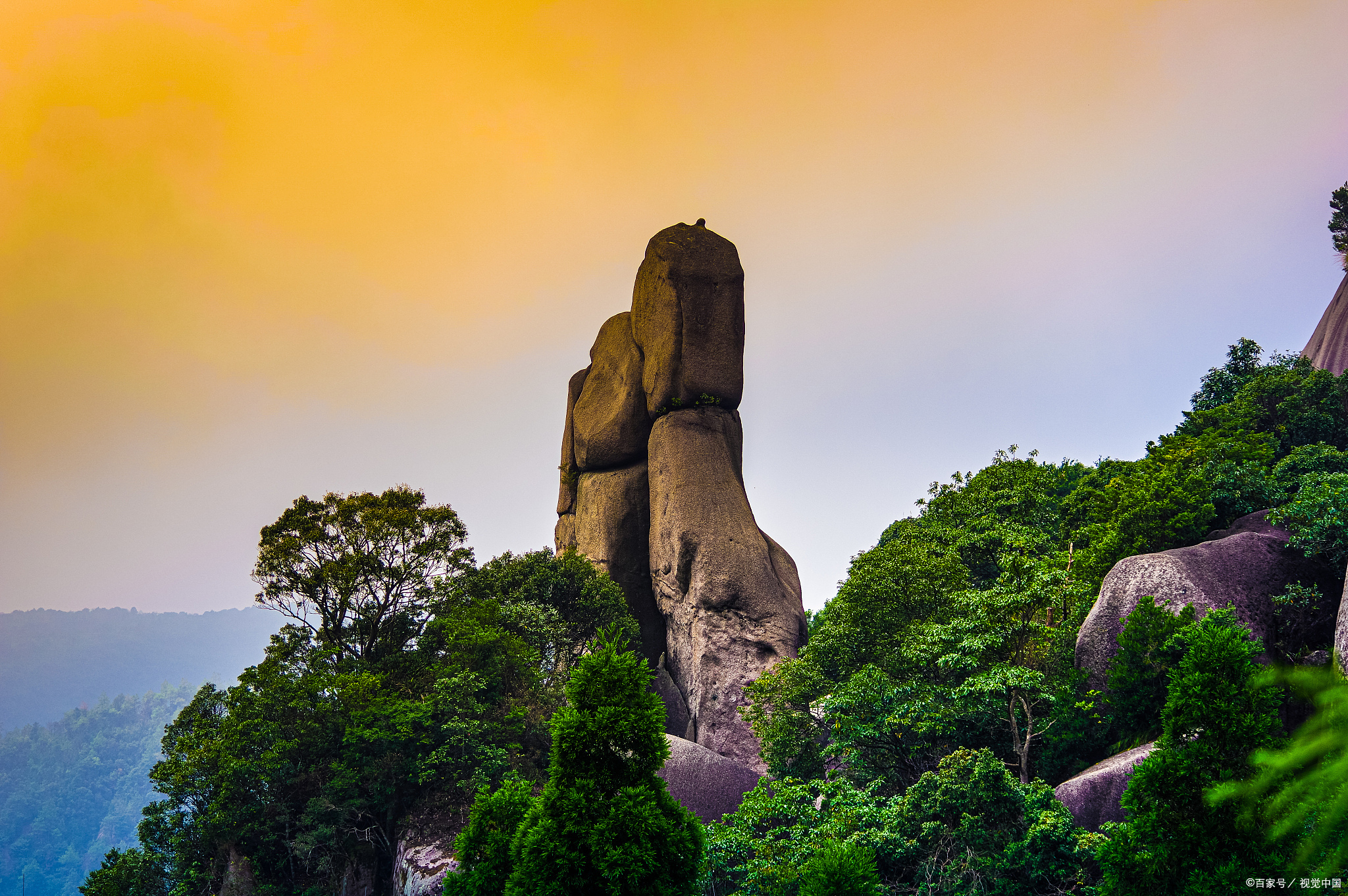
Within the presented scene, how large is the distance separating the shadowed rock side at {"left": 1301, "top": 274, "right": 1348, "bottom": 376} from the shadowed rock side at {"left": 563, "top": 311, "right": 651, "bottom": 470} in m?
28.5

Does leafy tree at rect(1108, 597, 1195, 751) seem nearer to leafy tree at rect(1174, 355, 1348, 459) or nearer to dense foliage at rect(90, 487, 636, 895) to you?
dense foliage at rect(90, 487, 636, 895)

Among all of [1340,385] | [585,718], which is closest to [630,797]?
[585,718]

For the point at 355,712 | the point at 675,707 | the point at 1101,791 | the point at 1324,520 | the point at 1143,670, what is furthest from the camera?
the point at 675,707

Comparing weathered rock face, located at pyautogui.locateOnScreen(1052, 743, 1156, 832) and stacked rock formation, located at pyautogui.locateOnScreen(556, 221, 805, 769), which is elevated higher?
stacked rock formation, located at pyautogui.locateOnScreen(556, 221, 805, 769)

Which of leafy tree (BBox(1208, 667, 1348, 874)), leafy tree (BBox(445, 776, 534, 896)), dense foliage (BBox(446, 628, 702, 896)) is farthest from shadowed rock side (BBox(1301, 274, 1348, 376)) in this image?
leafy tree (BBox(1208, 667, 1348, 874))

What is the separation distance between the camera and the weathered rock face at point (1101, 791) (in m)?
12.3

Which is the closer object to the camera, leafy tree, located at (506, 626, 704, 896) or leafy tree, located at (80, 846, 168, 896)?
leafy tree, located at (506, 626, 704, 896)

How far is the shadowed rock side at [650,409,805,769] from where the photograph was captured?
971 inches

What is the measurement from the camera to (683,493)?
90.3 feet

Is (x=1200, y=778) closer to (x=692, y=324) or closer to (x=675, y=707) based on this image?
(x=675, y=707)

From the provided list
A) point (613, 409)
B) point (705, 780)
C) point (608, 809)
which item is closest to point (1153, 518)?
point (705, 780)

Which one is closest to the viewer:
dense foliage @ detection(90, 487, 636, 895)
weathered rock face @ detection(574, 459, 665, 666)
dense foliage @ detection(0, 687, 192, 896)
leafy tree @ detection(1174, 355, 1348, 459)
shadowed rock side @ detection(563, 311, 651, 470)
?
dense foliage @ detection(90, 487, 636, 895)

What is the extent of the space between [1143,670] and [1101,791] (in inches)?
88.5

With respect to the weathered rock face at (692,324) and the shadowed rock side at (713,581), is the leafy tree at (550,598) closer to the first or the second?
the shadowed rock side at (713,581)
